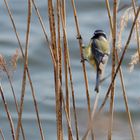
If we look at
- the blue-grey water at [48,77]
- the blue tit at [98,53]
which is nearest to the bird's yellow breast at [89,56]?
the blue tit at [98,53]

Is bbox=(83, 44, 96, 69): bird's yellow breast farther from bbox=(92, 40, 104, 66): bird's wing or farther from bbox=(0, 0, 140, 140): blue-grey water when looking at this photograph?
bbox=(0, 0, 140, 140): blue-grey water

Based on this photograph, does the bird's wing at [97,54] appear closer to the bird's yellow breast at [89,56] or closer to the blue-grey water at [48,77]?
the bird's yellow breast at [89,56]

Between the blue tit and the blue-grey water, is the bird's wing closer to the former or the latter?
the blue tit

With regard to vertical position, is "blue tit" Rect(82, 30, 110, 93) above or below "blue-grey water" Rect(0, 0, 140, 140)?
below

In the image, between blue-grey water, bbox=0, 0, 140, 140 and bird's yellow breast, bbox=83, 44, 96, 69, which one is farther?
blue-grey water, bbox=0, 0, 140, 140

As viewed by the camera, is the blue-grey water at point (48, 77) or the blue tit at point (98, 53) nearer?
the blue tit at point (98, 53)

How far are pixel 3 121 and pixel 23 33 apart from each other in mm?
1294

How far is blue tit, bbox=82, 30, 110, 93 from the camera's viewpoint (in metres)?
2.71

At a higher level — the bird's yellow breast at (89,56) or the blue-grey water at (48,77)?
the blue-grey water at (48,77)

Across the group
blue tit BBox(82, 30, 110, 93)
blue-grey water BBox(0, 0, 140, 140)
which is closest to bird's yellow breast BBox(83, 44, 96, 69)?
blue tit BBox(82, 30, 110, 93)

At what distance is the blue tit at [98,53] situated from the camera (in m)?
2.71

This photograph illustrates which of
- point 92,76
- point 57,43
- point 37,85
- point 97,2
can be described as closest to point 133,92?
point 92,76

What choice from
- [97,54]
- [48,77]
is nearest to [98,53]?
[97,54]

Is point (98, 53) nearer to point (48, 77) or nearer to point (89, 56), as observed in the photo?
point (89, 56)
